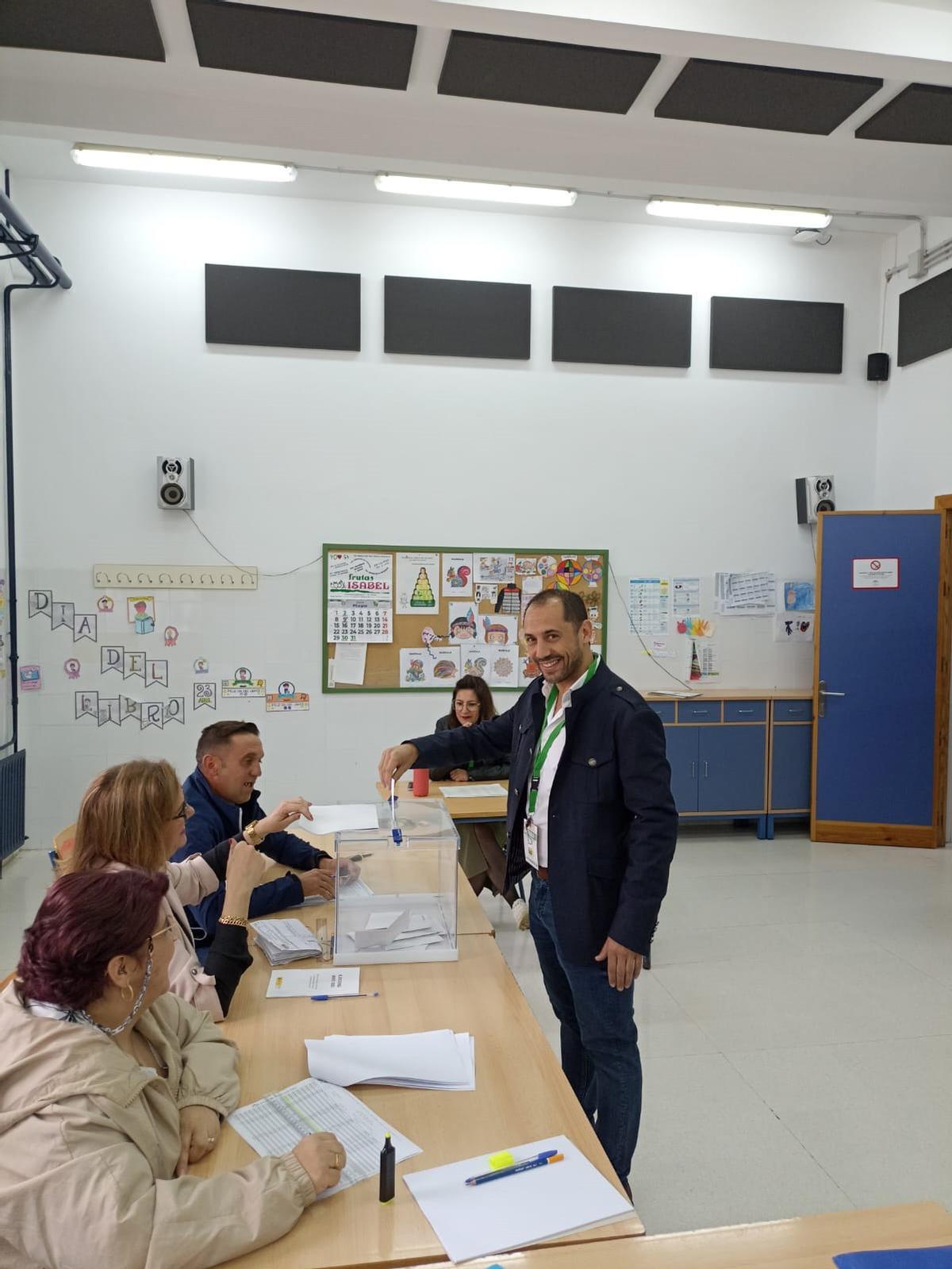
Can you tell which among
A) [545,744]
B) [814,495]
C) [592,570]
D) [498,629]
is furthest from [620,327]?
[545,744]

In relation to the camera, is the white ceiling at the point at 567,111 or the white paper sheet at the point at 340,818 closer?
the white ceiling at the point at 567,111

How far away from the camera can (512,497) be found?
667cm

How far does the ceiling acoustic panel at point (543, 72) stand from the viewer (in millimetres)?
3264

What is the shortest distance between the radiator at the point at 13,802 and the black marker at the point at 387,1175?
4998mm

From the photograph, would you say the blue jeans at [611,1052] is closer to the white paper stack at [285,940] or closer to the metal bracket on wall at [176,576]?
the white paper stack at [285,940]

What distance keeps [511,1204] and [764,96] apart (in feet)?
12.9

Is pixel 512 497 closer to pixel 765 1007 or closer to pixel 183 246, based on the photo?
pixel 183 246

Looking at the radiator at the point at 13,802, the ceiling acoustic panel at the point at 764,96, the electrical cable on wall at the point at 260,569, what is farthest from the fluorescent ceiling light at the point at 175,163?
the radiator at the point at 13,802

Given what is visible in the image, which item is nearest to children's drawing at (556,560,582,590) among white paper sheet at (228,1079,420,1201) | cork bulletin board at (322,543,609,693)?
cork bulletin board at (322,543,609,693)

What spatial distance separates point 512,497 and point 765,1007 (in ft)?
13.1

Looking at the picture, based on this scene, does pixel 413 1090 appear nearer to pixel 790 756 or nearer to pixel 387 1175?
pixel 387 1175

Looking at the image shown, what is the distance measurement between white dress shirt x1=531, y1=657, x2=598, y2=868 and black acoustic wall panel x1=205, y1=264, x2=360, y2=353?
4.68 meters

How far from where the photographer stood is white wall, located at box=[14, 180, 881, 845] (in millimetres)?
6090

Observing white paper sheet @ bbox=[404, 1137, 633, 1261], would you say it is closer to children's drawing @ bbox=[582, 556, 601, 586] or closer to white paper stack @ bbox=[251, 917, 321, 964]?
white paper stack @ bbox=[251, 917, 321, 964]
